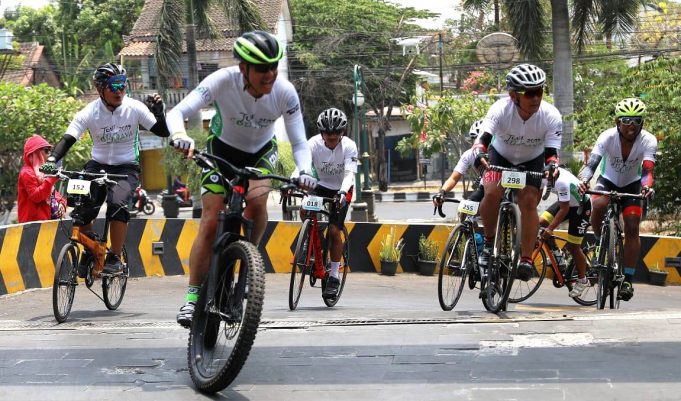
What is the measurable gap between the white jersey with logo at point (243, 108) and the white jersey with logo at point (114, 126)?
323 centimetres

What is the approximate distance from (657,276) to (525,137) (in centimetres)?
718

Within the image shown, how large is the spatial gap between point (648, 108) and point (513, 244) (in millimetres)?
12260

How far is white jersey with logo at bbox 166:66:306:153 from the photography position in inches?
251

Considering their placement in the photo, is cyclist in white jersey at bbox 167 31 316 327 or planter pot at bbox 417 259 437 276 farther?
planter pot at bbox 417 259 437 276

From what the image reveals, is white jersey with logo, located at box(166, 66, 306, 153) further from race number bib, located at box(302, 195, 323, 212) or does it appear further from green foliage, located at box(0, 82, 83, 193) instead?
green foliage, located at box(0, 82, 83, 193)

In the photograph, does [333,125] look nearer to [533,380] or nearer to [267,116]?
[267,116]

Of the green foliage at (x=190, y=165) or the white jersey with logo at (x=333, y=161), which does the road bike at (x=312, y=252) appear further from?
the green foliage at (x=190, y=165)

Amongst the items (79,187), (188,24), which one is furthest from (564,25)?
(79,187)

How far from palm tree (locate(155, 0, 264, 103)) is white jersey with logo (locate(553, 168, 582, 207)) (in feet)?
65.9

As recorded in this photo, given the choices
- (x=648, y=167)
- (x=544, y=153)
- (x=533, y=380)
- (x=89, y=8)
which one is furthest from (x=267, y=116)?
(x=89, y=8)

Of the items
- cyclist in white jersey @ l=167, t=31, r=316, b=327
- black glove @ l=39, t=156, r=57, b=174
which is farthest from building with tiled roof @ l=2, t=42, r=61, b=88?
cyclist in white jersey @ l=167, t=31, r=316, b=327

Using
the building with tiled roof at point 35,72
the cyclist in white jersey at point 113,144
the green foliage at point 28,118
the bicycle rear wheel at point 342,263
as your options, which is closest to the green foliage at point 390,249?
the bicycle rear wheel at point 342,263

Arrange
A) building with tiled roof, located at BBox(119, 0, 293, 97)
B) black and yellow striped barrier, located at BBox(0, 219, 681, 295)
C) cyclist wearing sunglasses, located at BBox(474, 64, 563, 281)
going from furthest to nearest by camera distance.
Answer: building with tiled roof, located at BBox(119, 0, 293, 97) < black and yellow striped barrier, located at BBox(0, 219, 681, 295) < cyclist wearing sunglasses, located at BBox(474, 64, 563, 281)

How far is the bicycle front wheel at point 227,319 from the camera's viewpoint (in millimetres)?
5246
